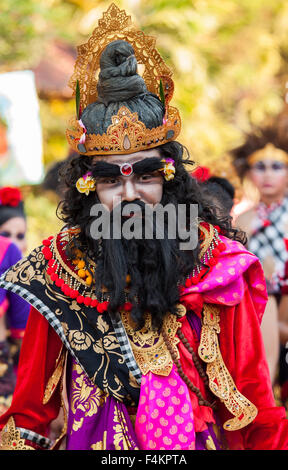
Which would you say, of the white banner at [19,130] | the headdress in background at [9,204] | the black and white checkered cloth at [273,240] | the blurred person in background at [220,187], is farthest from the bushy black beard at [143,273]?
the white banner at [19,130]

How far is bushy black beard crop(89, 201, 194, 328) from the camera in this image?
2.68 metres

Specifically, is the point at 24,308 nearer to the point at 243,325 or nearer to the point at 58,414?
the point at 58,414

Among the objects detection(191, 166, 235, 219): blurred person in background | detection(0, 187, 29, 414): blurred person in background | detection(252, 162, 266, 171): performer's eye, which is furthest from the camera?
detection(252, 162, 266, 171): performer's eye

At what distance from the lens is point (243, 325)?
109 inches

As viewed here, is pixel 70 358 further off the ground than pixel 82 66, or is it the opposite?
pixel 82 66

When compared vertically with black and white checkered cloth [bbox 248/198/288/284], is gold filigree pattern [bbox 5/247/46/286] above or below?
below

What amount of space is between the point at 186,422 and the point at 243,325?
464 mm

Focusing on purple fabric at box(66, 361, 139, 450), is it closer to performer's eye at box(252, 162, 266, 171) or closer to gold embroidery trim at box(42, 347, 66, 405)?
gold embroidery trim at box(42, 347, 66, 405)

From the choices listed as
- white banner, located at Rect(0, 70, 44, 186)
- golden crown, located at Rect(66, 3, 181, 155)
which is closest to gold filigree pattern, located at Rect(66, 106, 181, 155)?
golden crown, located at Rect(66, 3, 181, 155)

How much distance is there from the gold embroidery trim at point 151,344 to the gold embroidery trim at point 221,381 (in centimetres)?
13

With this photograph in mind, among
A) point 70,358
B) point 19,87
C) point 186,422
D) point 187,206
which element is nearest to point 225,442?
point 186,422

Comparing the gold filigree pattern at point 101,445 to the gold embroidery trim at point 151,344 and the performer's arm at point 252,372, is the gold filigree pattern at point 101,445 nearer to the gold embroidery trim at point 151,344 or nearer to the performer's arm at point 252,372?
the gold embroidery trim at point 151,344

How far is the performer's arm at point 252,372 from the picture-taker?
269 centimetres

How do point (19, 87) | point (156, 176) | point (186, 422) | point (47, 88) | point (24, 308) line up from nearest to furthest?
point (186, 422)
point (156, 176)
point (24, 308)
point (19, 87)
point (47, 88)
